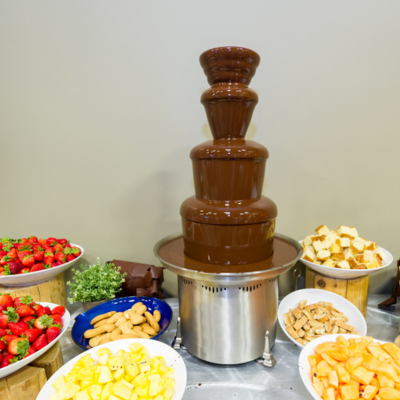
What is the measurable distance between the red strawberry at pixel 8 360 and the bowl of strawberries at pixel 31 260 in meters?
0.46

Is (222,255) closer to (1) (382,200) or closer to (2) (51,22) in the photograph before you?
(1) (382,200)

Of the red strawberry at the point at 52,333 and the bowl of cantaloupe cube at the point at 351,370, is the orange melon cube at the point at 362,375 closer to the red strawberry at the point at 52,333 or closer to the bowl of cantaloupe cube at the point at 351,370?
the bowl of cantaloupe cube at the point at 351,370

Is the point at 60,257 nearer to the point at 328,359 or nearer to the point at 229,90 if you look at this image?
the point at 229,90

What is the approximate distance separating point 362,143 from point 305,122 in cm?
33

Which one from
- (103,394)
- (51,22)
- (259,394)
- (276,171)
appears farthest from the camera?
(276,171)

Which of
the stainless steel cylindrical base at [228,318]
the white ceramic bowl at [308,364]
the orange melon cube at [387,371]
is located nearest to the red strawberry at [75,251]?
the stainless steel cylindrical base at [228,318]

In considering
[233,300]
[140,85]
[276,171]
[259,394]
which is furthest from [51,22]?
[259,394]

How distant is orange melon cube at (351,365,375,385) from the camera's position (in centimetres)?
78

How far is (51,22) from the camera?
1.40 meters

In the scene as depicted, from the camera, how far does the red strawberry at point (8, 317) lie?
937 millimetres

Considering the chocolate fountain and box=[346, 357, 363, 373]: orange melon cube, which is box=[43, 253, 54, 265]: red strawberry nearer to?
the chocolate fountain

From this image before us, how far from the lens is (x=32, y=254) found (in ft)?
4.32

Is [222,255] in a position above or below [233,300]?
above

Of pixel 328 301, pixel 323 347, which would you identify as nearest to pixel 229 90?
pixel 323 347
